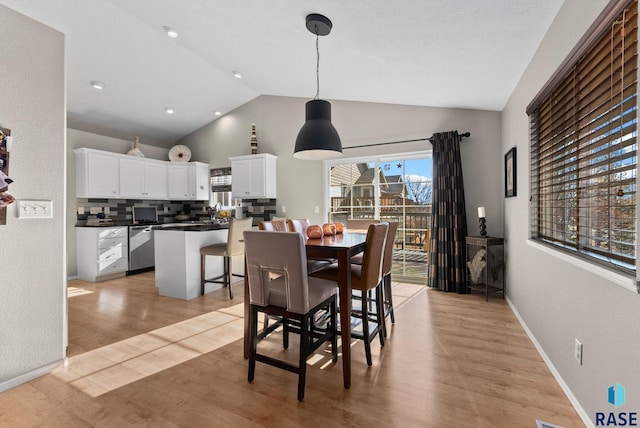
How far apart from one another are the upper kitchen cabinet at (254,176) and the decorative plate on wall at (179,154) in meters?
1.27

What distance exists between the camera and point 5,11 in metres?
1.84

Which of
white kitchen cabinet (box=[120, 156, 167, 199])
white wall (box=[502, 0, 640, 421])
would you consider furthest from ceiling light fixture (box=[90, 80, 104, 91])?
white wall (box=[502, 0, 640, 421])

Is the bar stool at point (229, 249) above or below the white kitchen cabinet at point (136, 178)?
below

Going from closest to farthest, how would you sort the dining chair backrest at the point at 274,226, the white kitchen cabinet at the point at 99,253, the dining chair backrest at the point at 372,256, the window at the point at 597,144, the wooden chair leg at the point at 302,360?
the window at the point at 597,144, the wooden chair leg at the point at 302,360, the dining chair backrest at the point at 372,256, the dining chair backrest at the point at 274,226, the white kitchen cabinet at the point at 99,253

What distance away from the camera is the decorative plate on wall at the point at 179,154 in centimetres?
596

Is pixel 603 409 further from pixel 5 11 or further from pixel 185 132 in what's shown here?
pixel 185 132

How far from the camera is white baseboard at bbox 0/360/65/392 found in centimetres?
183

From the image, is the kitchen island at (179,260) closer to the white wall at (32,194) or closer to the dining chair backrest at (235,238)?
the dining chair backrest at (235,238)

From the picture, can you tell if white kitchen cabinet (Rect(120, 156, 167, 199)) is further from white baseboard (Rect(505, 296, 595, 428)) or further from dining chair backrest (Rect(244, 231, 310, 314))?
white baseboard (Rect(505, 296, 595, 428))

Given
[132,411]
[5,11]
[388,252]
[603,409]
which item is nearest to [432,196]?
[388,252]

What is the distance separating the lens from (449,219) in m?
3.87

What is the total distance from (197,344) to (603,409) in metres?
2.61

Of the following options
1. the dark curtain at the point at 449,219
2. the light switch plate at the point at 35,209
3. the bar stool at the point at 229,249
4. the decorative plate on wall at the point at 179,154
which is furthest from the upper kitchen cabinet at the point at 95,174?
the dark curtain at the point at 449,219

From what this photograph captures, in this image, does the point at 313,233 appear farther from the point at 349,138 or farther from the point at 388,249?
the point at 349,138
